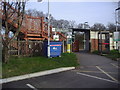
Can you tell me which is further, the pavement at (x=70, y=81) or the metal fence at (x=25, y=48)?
the metal fence at (x=25, y=48)

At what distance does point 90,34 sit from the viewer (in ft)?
91.6

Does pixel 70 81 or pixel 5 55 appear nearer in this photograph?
pixel 70 81

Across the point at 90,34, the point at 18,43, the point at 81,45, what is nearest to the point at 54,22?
the point at 81,45

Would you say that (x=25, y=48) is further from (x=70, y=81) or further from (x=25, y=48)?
(x=70, y=81)

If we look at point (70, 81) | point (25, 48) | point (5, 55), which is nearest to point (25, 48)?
point (25, 48)

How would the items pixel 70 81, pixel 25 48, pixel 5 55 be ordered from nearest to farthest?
pixel 70 81
pixel 5 55
pixel 25 48

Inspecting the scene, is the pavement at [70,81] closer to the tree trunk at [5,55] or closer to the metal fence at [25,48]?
the tree trunk at [5,55]

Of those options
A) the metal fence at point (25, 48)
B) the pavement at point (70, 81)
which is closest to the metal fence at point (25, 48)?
the metal fence at point (25, 48)

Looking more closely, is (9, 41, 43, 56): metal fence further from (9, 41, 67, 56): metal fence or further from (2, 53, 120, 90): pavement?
(2, 53, 120, 90): pavement

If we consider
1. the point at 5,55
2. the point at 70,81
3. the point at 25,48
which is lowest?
the point at 70,81

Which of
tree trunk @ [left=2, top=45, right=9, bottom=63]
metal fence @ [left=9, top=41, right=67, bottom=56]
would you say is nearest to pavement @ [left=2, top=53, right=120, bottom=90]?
tree trunk @ [left=2, top=45, right=9, bottom=63]

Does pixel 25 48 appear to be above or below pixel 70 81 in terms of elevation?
above

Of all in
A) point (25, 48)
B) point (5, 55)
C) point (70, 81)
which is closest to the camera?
point (70, 81)

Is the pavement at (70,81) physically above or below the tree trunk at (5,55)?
below
